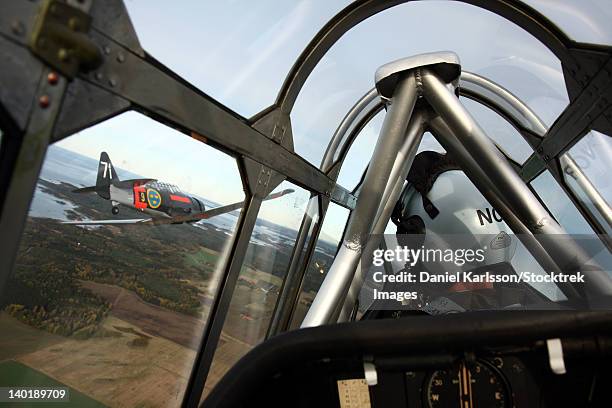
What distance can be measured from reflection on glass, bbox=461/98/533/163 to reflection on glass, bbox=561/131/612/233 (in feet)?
2.31

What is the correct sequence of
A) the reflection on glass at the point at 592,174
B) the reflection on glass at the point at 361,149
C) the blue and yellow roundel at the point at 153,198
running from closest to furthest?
the blue and yellow roundel at the point at 153,198 < the reflection on glass at the point at 592,174 < the reflection on glass at the point at 361,149

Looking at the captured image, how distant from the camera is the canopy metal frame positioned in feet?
3.63

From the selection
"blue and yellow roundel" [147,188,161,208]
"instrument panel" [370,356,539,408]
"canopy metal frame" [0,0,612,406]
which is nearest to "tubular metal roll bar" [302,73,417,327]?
"instrument panel" [370,356,539,408]

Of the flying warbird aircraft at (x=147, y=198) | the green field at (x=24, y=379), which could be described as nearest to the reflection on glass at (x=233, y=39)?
the flying warbird aircraft at (x=147, y=198)

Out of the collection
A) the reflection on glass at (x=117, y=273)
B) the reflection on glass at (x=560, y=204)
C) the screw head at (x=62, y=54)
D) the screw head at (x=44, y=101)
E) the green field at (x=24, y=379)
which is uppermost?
the reflection on glass at (x=560, y=204)

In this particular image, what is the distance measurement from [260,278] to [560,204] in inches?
119

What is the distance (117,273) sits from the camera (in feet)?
6.28

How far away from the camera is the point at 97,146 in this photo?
1618mm

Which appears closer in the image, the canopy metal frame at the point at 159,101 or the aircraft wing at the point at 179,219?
the canopy metal frame at the point at 159,101

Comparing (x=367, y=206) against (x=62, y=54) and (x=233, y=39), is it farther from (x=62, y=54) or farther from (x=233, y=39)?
(x=62, y=54)

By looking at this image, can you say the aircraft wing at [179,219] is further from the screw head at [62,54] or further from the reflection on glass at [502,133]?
the reflection on glass at [502,133]

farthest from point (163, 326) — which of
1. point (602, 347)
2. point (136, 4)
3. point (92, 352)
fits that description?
point (602, 347)

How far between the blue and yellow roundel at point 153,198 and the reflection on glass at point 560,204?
3434mm

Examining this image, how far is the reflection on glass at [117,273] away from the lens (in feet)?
5.02
